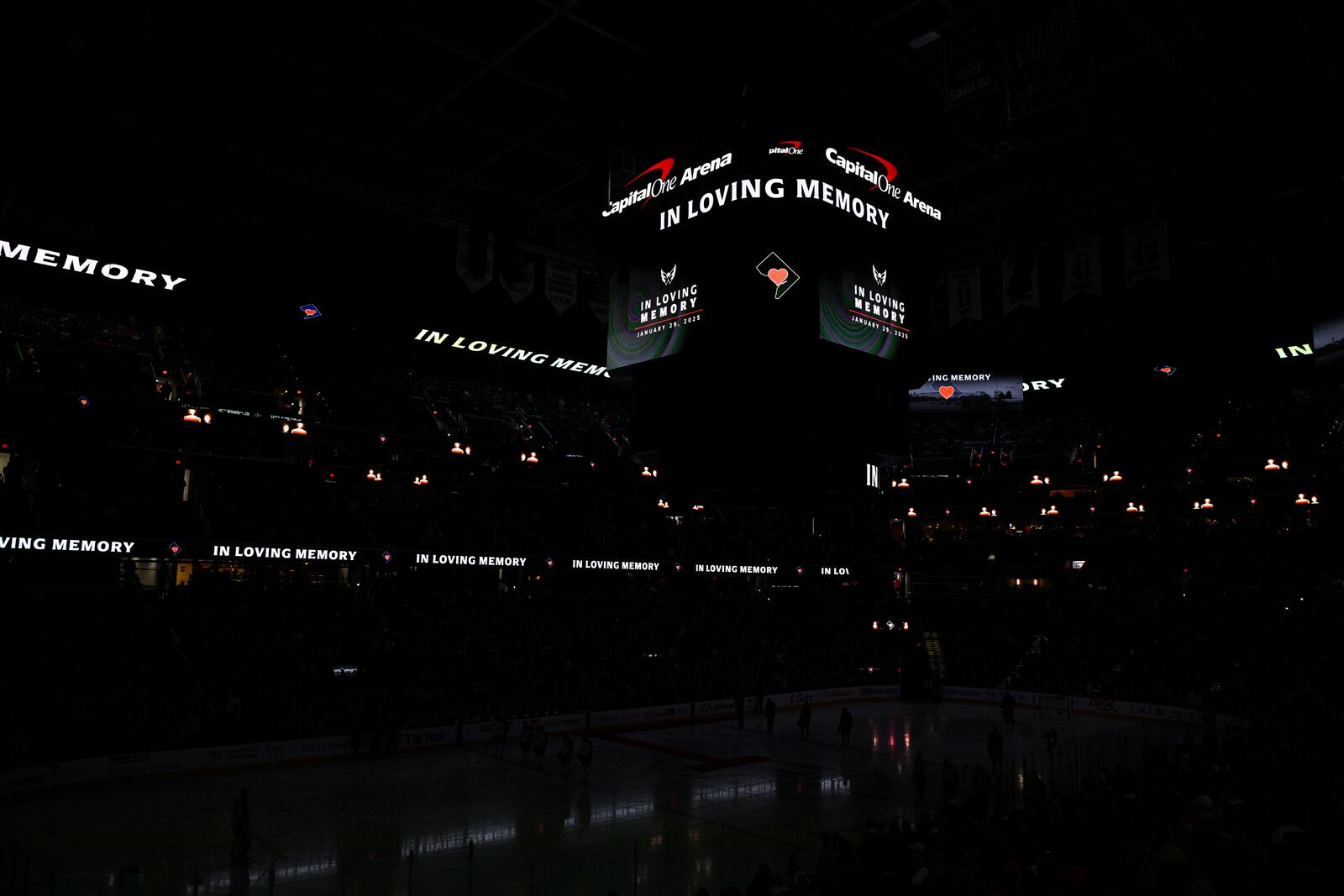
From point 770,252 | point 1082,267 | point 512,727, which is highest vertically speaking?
point 1082,267

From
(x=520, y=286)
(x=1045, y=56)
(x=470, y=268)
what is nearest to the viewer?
(x=1045, y=56)

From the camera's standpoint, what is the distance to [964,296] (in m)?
23.4

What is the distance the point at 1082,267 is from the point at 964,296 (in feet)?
12.1

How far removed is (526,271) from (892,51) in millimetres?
9767

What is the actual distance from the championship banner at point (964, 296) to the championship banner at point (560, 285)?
9795 millimetres

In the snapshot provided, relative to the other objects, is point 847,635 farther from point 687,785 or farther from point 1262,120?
point 1262,120

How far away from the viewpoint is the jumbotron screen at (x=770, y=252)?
11992mm

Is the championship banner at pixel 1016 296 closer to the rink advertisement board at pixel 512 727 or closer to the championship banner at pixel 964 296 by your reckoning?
the championship banner at pixel 964 296

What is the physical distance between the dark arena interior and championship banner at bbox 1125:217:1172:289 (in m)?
0.15

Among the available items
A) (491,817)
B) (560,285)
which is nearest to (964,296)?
(560,285)

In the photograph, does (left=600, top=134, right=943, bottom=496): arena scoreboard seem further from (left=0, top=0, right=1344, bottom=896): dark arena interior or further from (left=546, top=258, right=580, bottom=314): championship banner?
(left=546, top=258, right=580, bottom=314): championship banner

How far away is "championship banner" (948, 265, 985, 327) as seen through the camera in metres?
23.2

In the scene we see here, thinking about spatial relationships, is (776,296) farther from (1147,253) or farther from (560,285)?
(1147,253)

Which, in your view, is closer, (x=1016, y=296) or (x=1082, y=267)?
(x=1082, y=267)
